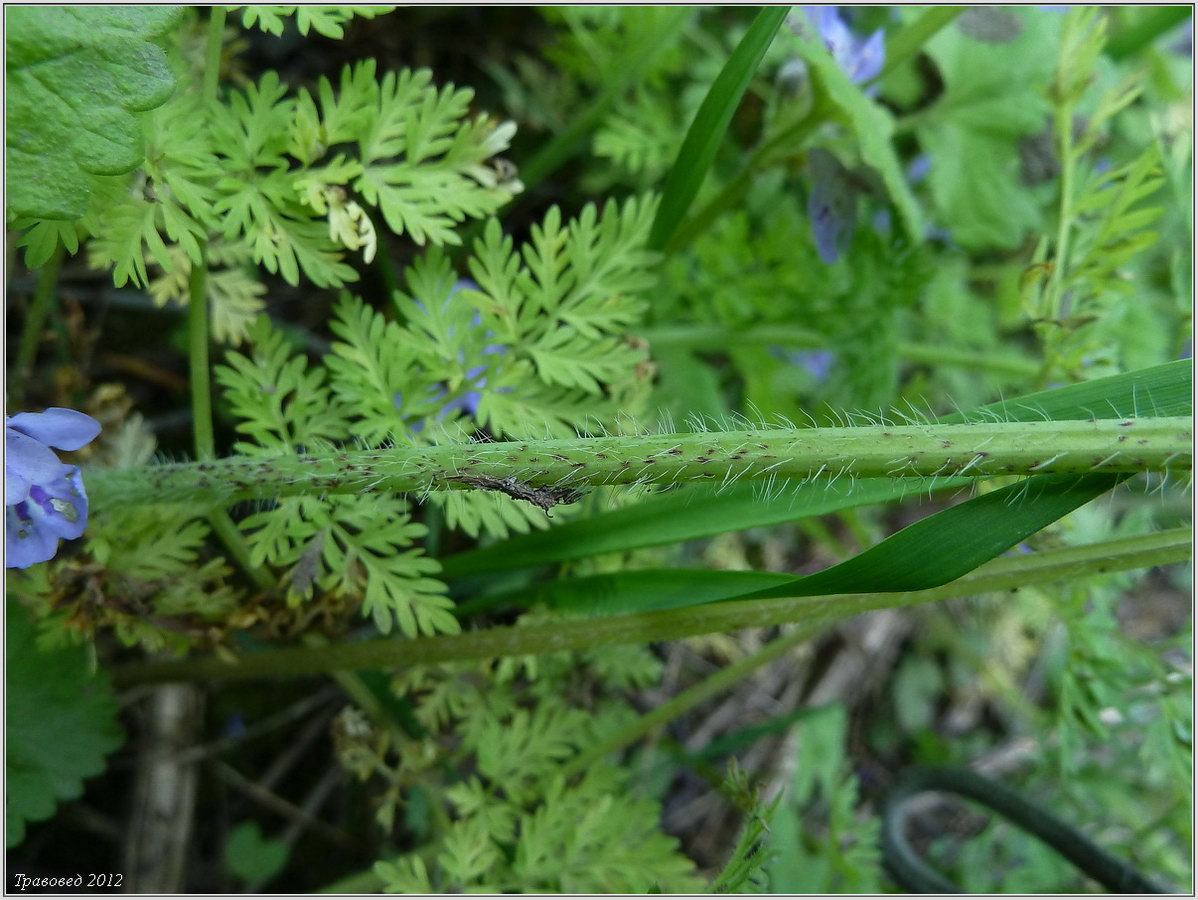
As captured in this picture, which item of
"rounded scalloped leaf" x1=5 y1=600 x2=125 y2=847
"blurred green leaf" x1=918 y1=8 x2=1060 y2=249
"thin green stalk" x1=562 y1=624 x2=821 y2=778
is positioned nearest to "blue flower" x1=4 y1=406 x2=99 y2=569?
"rounded scalloped leaf" x1=5 y1=600 x2=125 y2=847

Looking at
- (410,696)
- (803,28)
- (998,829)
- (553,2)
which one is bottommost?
(998,829)

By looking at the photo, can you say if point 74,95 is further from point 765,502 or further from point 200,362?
point 765,502

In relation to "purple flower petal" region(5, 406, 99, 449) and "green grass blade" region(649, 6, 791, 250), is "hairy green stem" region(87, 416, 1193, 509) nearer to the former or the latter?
"purple flower petal" region(5, 406, 99, 449)

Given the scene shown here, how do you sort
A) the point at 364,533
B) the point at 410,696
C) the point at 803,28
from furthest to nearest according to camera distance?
the point at 410,696, the point at 803,28, the point at 364,533

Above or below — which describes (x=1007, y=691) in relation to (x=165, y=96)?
below

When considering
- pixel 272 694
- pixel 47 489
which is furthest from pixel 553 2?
pixel 272 694

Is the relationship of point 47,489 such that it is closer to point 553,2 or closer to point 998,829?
point 553,2
